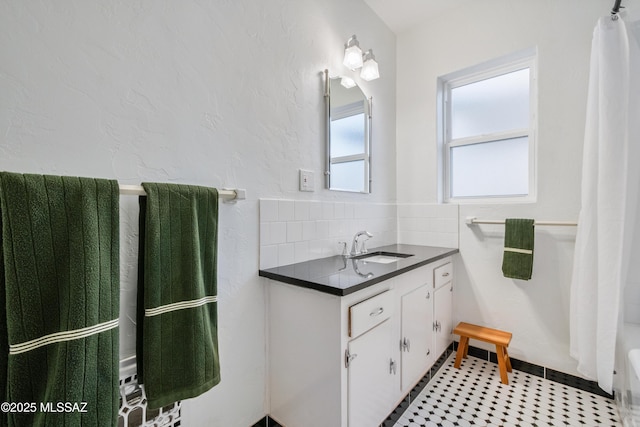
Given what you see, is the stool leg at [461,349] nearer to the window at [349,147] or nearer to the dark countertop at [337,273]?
the dark countertop at [337,273]

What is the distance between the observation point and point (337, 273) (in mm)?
1273

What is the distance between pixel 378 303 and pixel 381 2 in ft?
7.02

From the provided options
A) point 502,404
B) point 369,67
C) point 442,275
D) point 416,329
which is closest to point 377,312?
point 416,329

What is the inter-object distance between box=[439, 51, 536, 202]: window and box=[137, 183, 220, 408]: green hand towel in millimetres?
2012

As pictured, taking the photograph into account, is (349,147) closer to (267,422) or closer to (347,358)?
(347,358)

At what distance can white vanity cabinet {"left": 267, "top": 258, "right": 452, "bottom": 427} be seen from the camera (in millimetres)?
1076

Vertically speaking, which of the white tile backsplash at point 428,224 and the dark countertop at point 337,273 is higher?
the white tile backsplash at point 428,224

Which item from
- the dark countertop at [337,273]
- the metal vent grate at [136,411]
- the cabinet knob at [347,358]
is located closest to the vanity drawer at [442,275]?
the dark countertop at [337,273]

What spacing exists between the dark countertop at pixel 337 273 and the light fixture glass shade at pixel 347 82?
1110mm

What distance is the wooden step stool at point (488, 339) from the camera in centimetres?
174

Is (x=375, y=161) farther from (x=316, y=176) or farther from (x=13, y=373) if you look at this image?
(x=13, y=373)

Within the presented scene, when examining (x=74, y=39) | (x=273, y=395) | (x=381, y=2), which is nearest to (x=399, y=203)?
(x=381, y=2)

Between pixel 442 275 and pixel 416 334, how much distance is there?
0.54 meters

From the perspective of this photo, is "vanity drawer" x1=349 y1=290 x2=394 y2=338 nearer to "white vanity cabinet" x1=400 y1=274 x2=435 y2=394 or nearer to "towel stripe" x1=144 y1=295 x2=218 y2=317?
"white vanity cabinet" x1=400 y1=274 x2=435 y2=394
